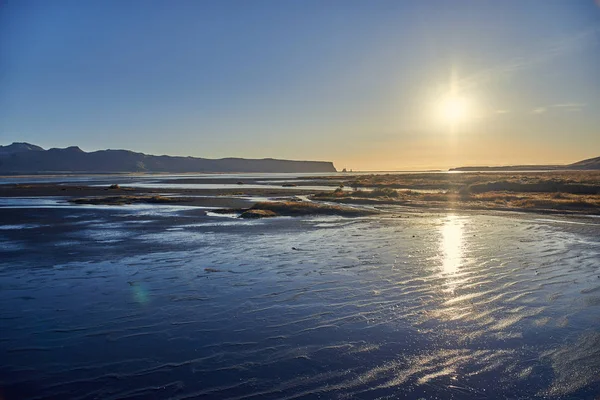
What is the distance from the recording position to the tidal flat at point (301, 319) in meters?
6.69

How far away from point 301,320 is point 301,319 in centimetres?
7

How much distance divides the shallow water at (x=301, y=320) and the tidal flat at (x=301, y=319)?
0.13 ft

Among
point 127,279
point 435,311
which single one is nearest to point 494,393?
point 435,311

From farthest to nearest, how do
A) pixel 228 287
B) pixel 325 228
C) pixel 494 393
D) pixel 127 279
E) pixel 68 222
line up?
1. pixel 68 222
2. pixel 325 228
3. pixel 127 279
4. pixel 228 287
5. pixel 494 393

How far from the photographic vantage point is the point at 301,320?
378 inches

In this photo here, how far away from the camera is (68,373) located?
23.1 ft

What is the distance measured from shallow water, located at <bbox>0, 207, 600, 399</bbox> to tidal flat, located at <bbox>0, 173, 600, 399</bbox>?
0.13 feet

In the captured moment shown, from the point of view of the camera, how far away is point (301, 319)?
380 inches

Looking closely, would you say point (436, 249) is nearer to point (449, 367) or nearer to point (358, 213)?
point (449, 367)

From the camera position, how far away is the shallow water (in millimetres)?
6695

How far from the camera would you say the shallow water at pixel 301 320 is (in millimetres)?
6695

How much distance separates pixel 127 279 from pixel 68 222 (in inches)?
733

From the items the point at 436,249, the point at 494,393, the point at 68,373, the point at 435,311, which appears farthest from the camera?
the point at 436,249

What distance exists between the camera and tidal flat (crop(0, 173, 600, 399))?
22.0ft
